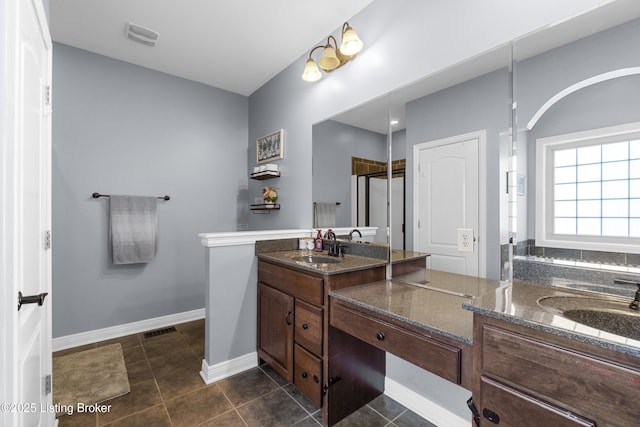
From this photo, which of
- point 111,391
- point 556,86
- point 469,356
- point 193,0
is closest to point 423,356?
point 469,356

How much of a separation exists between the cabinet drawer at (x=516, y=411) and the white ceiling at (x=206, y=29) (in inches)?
92.4

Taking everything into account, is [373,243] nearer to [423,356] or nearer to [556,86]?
[423,356]

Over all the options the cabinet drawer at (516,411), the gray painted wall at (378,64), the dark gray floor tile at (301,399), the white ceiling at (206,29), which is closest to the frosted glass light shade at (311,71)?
the gray painted wall at (378,64)

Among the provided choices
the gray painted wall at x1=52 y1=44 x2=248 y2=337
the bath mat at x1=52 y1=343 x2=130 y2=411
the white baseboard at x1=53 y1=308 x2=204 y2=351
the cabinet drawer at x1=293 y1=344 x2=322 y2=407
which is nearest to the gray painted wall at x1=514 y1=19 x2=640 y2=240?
the cabinet drawer at x1=293 y1=344 x2=322 y2=407

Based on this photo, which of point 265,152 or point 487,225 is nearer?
point 487,225

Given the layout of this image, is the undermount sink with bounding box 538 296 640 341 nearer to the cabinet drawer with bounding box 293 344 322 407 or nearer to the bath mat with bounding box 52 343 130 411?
the cabinet drawer with bounding box 293 344 322 407

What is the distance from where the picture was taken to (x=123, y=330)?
282cm

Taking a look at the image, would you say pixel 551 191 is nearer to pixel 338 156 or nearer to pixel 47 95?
pixel 338 156

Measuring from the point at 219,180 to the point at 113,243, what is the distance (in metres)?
1.26

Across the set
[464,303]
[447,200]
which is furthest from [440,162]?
[464,303]

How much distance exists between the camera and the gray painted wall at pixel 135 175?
2588 mm

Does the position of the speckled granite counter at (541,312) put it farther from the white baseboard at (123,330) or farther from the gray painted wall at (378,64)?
the white baseboard at (123,330)

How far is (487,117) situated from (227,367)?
7.78ft

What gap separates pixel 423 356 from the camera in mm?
1155
